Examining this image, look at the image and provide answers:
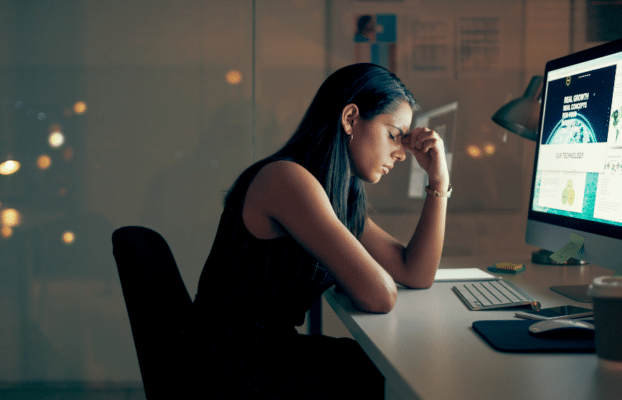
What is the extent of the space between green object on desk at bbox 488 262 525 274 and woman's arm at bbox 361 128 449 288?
275 mm

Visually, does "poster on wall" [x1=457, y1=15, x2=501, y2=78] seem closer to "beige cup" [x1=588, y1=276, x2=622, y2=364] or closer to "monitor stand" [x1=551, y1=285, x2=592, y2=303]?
"monitor stand" [x1=551, y1=285, x2=592, y2=303]

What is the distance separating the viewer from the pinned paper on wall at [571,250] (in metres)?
1.10

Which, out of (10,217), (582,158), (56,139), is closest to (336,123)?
(582,158)

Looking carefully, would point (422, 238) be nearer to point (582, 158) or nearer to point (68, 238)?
point (582, 158)

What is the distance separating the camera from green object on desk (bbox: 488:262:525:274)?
4.63 ft

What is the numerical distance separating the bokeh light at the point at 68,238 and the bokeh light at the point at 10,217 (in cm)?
21

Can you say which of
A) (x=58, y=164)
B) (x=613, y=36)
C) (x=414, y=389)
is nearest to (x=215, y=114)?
(x=58, y=164)

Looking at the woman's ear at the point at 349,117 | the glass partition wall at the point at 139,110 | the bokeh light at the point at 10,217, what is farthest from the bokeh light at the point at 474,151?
the bokeh light at the point at 10,217

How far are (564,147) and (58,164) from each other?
1.98 metres

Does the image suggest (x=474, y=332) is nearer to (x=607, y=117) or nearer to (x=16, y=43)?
(x=607, y=117)

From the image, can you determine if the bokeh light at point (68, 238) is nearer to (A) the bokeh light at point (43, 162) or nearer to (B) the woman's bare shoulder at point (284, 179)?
(A) the bokeh light at point (43, 162)

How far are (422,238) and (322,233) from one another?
16.2 inches

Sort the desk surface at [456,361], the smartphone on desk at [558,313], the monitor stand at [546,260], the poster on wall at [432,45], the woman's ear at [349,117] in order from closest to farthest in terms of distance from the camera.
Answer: the desk surface at [456,361]
the smartphone on desk at [558,313]
the woman's ear at [349,117]
the monitor stand at [546,260]
the poster on wall at [432,45]

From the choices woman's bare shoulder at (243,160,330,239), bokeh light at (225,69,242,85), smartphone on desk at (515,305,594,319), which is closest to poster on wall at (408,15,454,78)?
bokeh light at (225,69,242,85)
